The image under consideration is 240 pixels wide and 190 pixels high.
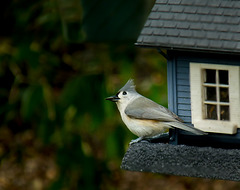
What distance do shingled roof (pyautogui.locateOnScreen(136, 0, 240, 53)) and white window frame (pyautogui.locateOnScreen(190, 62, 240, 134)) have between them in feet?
0.59

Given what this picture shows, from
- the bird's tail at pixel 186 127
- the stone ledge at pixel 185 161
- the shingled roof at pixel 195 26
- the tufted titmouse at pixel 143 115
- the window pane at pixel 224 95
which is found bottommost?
the stone ledge at pixel 185 161

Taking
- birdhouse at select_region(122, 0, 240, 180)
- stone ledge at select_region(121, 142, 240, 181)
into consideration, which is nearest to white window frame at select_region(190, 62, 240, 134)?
birdhouse at select_region(122, 0, 240, 180)

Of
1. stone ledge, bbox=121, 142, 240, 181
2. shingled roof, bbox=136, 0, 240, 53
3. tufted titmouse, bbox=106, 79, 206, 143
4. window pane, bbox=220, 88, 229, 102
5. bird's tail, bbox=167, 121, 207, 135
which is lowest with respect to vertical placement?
stone ledge, bbox=121, 142, 240, 181

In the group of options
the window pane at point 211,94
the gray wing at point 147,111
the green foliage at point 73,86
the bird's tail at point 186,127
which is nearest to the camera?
the bird's tail at point 186,127

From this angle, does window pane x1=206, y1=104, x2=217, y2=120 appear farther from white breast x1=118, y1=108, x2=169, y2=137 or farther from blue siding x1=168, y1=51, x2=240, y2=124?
white breast x1=118, y1=108, x2=169, y2=137

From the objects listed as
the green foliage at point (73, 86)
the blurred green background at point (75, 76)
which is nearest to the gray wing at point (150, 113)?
the blurred green background at point (75, 76)

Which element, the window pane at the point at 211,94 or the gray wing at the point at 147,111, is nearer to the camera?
the gray wing at the point at 147,111

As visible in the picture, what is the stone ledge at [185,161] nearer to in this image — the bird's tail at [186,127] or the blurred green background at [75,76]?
the bird's tail at [186,127]

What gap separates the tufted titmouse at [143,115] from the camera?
8.48ft

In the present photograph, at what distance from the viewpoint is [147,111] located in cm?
266

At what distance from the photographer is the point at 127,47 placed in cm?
435

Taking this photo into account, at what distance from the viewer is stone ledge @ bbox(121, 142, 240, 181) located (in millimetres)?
2490

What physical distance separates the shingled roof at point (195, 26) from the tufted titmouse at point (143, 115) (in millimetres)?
335

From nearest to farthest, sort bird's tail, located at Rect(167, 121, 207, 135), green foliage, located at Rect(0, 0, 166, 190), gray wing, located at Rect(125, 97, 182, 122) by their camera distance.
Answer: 1. bird's tail, located at Rect(167, 121, 207, 135)
2. gray wing, located at Rect(125, 97, 182, 122)
3. green foliage, located at Rect(0, 0, 166, 190)
